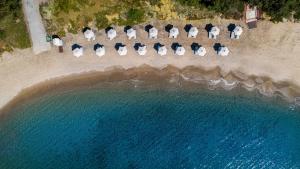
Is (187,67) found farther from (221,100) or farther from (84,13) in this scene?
(84,13)

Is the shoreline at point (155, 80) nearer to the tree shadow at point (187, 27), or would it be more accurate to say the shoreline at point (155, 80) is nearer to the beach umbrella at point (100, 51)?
the beach umbrella at point (100, 51)

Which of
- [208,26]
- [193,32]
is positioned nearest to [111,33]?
[193,32]

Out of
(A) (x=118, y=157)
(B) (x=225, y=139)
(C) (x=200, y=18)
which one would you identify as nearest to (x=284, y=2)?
(C) (x=200, y=18)

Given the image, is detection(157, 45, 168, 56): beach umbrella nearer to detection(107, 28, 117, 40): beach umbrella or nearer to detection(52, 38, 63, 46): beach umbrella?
detection(107, 28, 117, 40): beach umbrella

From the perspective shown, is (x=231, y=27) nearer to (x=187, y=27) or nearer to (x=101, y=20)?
(x=187, y=27)

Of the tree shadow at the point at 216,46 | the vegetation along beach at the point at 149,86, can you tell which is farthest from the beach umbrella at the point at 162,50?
the tree shadow at the point at 216,46
